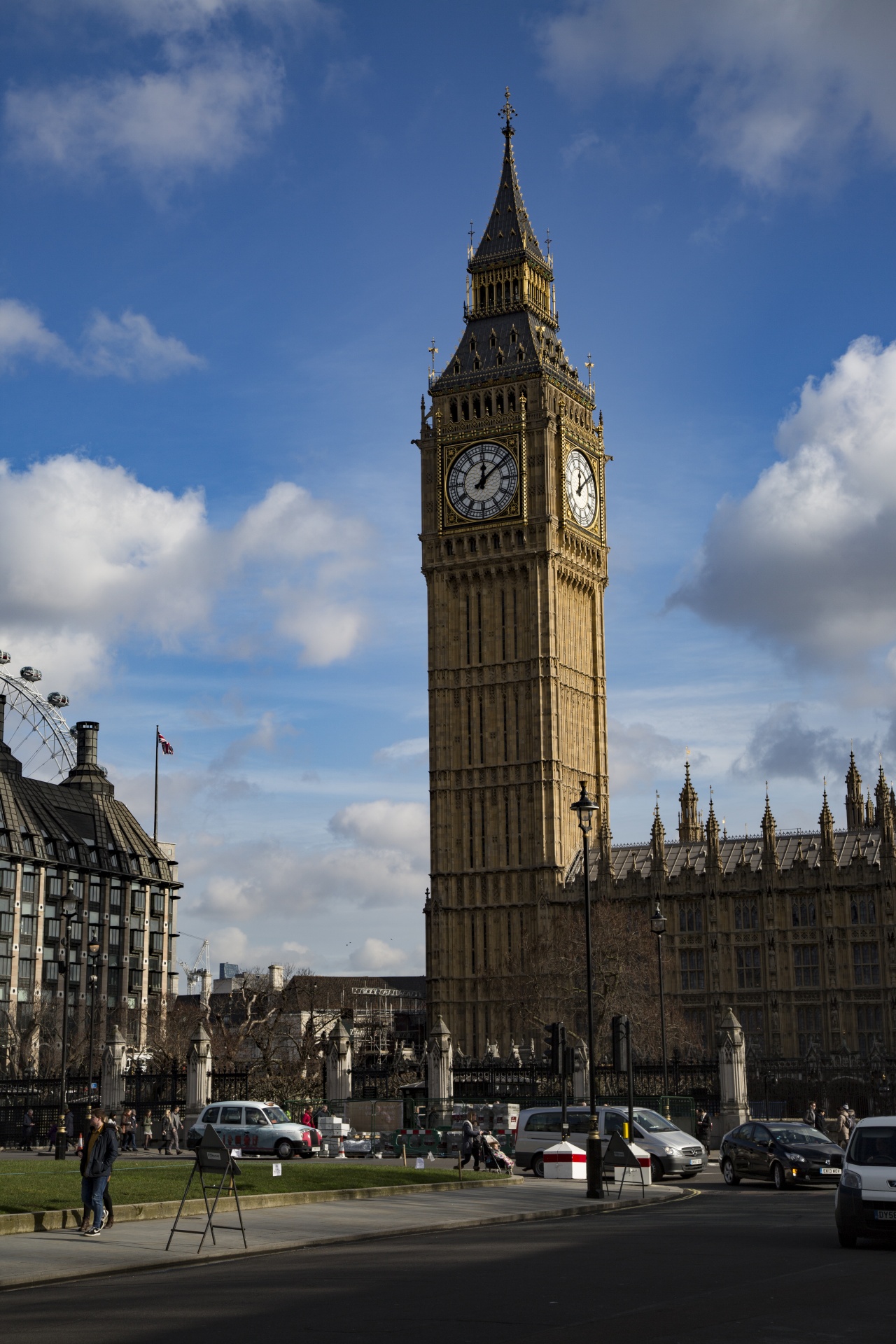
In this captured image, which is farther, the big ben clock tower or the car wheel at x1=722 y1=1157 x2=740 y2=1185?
the big ben clock tower

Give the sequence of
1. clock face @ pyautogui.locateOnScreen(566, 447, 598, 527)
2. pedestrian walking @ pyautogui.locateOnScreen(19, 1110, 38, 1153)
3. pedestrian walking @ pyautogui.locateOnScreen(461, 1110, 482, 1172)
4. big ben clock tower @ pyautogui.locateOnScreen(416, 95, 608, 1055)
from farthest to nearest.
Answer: clock face @ pyautogui.locateOnScreen(566, 447, 598, 527)
big ben clock tower @ pyautogui.locateOnScreen(416, 95, 608, 1055)
pedestrian walking @ pyautogui.locateOnScreen(19, 1110, 38, 1153)
pedestrian walking @ pyautogui.locateOnScreen(461, 1110, 482, 1172)

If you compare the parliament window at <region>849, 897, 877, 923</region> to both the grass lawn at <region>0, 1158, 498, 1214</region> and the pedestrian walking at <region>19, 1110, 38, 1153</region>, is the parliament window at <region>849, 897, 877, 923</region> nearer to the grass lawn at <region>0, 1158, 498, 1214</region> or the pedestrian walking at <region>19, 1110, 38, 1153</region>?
the pedestrian walking at <region>19, 1110, 38, 1153</region>

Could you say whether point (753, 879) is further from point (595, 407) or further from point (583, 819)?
point (583, 819)

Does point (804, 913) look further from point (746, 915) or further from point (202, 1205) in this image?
point (202, 1205)

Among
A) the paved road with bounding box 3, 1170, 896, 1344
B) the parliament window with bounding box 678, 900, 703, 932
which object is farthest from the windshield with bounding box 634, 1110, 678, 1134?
the parliament window with bounding box 678, 900, 703, 932

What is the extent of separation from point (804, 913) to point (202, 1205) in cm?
5983

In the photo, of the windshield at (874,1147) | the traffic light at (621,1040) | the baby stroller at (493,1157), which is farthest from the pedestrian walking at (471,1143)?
the windshield at (874,1147)

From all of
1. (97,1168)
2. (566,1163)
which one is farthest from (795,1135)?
(97,1168)

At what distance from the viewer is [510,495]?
307 feet

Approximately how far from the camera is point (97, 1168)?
21203 mm

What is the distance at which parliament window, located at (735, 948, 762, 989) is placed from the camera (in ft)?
264

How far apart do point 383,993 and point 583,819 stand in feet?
454

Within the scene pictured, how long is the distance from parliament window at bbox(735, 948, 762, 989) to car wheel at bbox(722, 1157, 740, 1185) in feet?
157

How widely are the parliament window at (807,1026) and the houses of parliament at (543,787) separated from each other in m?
0.10
